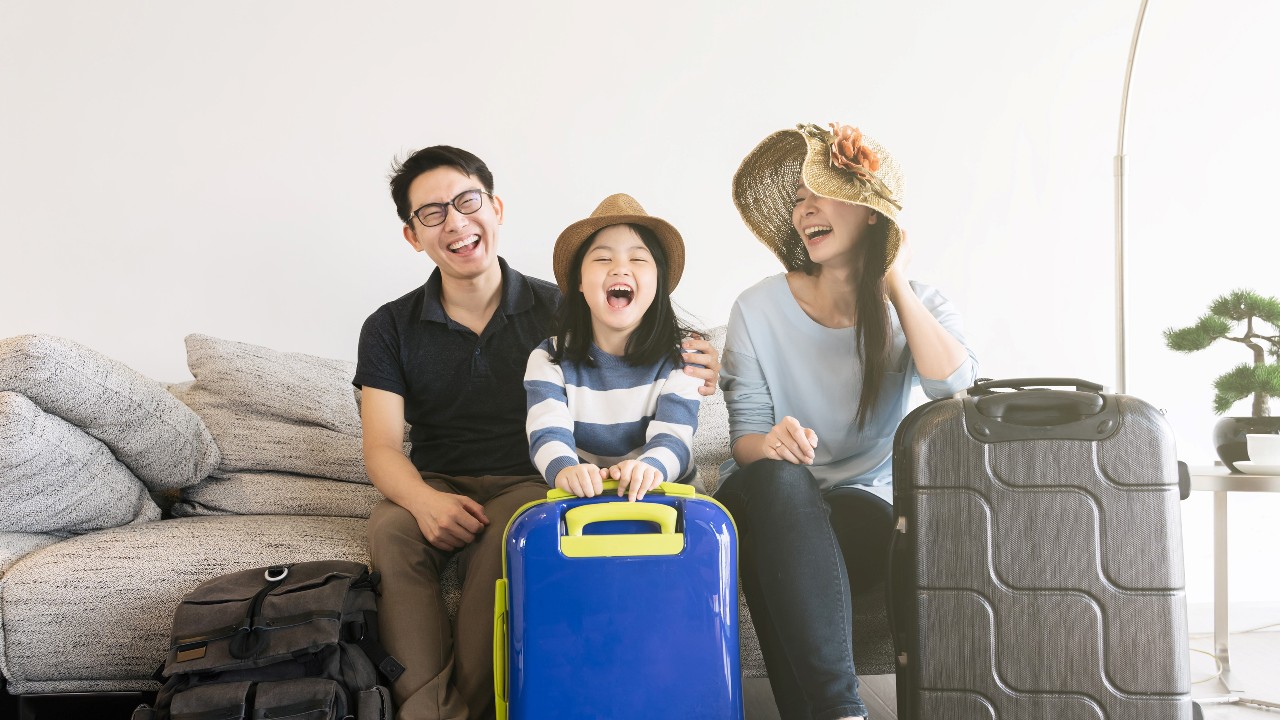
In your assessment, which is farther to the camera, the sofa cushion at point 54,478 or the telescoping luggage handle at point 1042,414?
the sofa cushion at point 54,478

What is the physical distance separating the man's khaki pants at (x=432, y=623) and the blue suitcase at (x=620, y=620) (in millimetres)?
198

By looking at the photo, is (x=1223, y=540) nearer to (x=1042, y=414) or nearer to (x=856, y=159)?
(x=1042, y=414)

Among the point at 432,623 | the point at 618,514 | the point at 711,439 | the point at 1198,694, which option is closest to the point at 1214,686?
the point at 1198,694

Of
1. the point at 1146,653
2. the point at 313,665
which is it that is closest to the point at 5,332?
the point at 313,665

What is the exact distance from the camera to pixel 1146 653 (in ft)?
3.87

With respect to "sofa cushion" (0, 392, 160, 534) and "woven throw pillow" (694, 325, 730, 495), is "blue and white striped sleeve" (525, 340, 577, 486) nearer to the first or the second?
Answer: "woven throw pillow" (694, 325, 730, 495)

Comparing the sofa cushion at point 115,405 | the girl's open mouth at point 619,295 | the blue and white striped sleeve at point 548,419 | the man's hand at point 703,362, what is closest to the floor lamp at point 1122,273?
the man's hand at point 703,362

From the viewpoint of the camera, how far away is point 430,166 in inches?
68.1

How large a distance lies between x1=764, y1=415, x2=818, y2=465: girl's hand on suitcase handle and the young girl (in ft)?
→ 0.50

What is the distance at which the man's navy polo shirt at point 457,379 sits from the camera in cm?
172

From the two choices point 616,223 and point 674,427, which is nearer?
point 674,427

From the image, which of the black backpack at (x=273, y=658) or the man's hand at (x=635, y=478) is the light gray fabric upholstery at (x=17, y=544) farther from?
the man's hand at (x=635, y=478)

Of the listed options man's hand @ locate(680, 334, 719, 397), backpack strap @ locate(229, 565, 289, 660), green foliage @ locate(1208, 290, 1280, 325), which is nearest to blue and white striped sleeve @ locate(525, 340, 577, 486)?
man's hand @ locate(680, 334, 719, 397)

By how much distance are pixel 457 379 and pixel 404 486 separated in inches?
10.4
